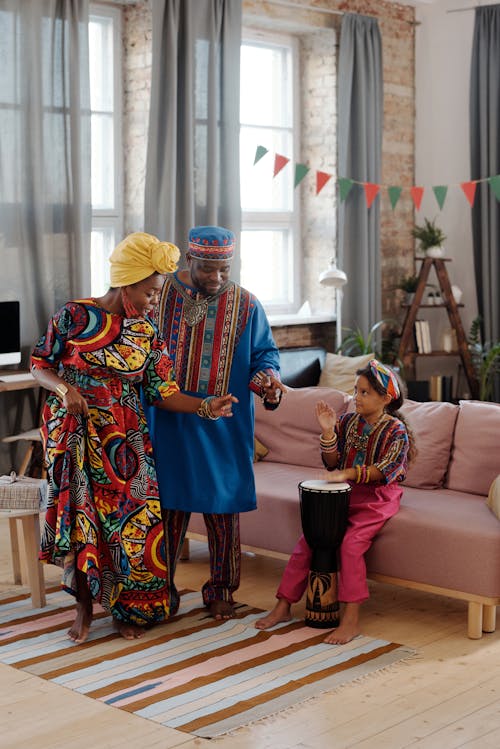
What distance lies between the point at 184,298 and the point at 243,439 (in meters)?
0.55

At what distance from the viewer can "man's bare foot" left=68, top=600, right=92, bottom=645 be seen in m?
3.69

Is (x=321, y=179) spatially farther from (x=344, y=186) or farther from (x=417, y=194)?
(x=417, y=194)

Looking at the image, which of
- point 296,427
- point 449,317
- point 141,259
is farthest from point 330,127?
point 141,259

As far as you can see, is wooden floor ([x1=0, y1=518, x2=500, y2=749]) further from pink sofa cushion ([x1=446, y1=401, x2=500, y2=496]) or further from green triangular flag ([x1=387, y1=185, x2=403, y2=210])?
green triangular flag ([x1=387, y1=185, x2=403, y2=210])

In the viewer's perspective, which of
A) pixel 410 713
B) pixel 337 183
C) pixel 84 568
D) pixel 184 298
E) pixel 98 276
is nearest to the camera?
pixel 410 713

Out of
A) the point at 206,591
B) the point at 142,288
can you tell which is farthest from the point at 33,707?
the point at 142,288

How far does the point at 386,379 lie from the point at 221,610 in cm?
103

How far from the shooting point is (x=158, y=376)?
147 inches

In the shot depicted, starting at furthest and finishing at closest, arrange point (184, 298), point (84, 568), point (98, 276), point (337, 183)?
point (337, 183) → point (98, 276) → point (184, 298) → point (84, 568)

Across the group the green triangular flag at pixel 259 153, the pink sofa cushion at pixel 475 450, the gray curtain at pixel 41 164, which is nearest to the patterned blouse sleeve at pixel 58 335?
the pink sofa cushion at pixel 475 450

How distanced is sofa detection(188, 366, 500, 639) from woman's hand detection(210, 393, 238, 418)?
2.27 feet

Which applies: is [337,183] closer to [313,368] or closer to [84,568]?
[313,368]

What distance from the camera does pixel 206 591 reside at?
3.98 meters

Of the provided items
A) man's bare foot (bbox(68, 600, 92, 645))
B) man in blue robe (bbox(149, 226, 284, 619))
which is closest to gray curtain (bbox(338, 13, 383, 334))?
man in blue robe (bbox(149, 226, 284, 619))
